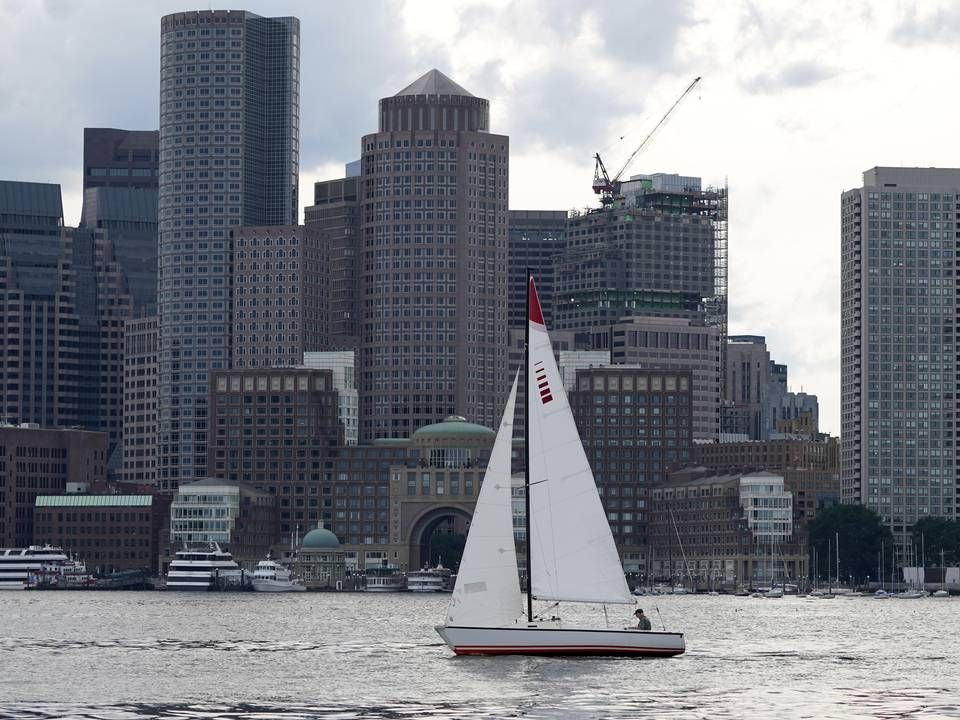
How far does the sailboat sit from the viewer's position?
12362 cm

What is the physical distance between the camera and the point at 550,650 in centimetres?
12325

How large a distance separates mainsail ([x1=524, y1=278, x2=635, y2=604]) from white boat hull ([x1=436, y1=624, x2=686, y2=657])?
1.88 m

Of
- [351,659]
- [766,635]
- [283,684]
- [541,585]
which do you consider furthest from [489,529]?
[766,635]

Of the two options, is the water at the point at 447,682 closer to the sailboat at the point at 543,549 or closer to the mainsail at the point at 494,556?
the sailboat at the point at 543,549

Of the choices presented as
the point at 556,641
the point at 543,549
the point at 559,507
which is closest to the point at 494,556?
the point at 543,549

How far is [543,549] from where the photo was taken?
410 ft

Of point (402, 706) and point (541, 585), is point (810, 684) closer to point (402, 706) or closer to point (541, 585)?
point (541, 585)

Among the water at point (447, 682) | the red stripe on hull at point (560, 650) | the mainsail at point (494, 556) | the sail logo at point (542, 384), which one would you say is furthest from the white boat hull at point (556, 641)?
the sail logo at point (542, 384)

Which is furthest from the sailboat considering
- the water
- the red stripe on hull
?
the water

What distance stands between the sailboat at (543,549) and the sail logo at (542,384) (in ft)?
0.18

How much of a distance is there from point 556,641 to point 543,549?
5089mm

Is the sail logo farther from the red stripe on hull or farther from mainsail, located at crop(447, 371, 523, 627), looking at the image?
the red stripe on hull

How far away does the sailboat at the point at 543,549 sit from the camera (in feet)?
406

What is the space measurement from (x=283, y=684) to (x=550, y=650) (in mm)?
14378
